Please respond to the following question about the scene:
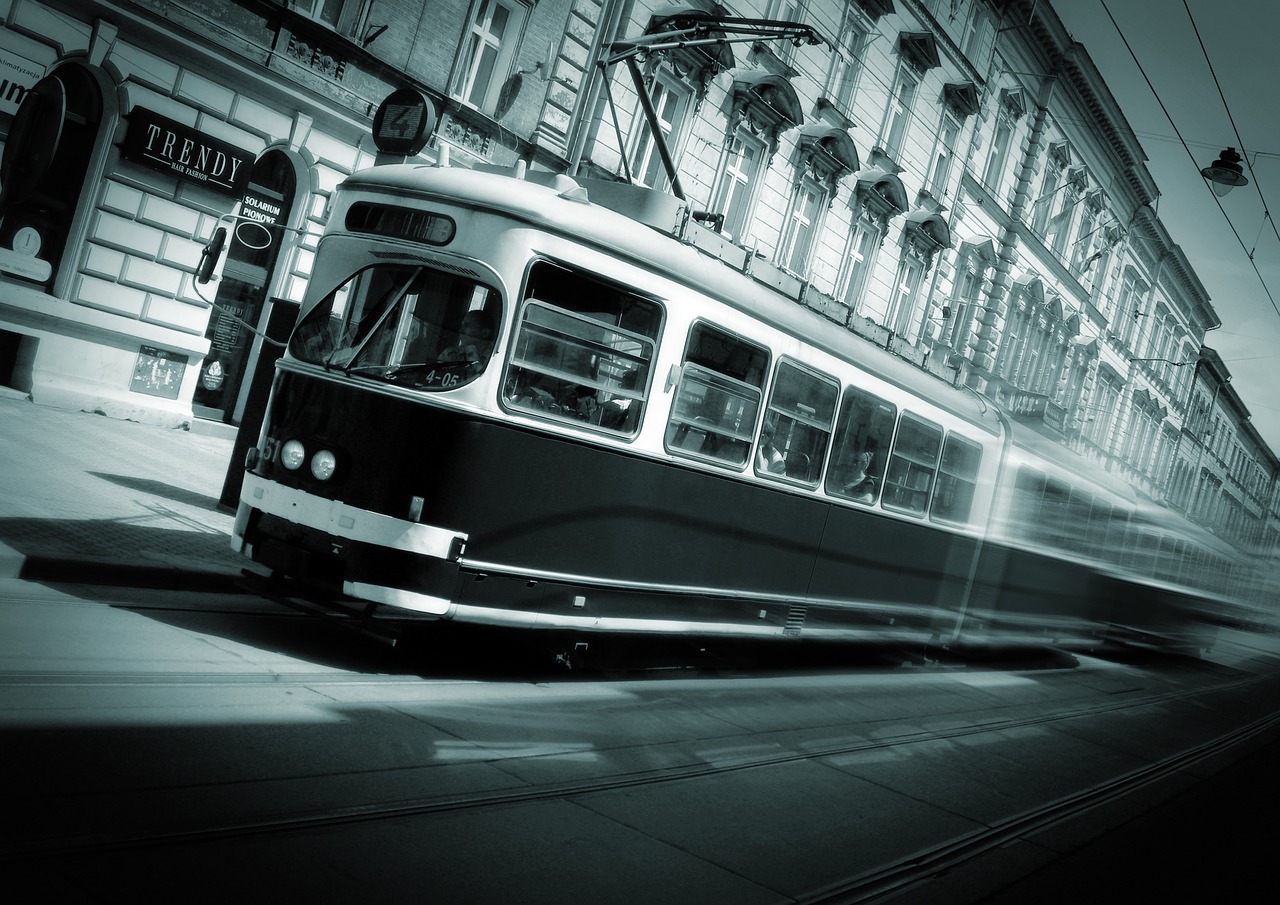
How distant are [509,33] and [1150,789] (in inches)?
495

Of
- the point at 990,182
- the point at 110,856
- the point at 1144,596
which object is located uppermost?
the point at 990,182

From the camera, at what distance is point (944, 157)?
26703 millimetres

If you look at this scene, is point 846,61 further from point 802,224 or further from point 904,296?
point 904,296

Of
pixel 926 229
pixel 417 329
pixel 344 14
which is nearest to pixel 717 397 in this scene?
pixel 417 329

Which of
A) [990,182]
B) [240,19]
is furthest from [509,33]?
[990,182]

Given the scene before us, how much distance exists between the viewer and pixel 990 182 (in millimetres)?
29172

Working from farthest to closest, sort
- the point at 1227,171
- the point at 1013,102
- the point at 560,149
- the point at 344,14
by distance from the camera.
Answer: the point at 1013,102
the point at 1227,171
the point at 560,149
the point at 344,14

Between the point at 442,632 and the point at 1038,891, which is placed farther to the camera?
the point at 442,632

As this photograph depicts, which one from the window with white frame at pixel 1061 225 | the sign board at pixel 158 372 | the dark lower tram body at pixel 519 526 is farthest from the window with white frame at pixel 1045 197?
the dark lower tram body at pixel 519 526

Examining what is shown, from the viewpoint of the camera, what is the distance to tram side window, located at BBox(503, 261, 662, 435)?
6730 mm

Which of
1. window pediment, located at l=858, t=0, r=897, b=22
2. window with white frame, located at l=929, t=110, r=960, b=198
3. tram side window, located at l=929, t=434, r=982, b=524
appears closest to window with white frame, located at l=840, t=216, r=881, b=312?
window with white frame, located at l=929, t=110, r=960, b=198

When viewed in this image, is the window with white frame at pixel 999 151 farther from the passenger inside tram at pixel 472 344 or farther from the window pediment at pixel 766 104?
the passenger inside tram at pixel 472 344

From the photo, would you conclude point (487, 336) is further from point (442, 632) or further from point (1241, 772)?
point (1241, 772)

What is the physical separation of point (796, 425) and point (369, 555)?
148 inches
